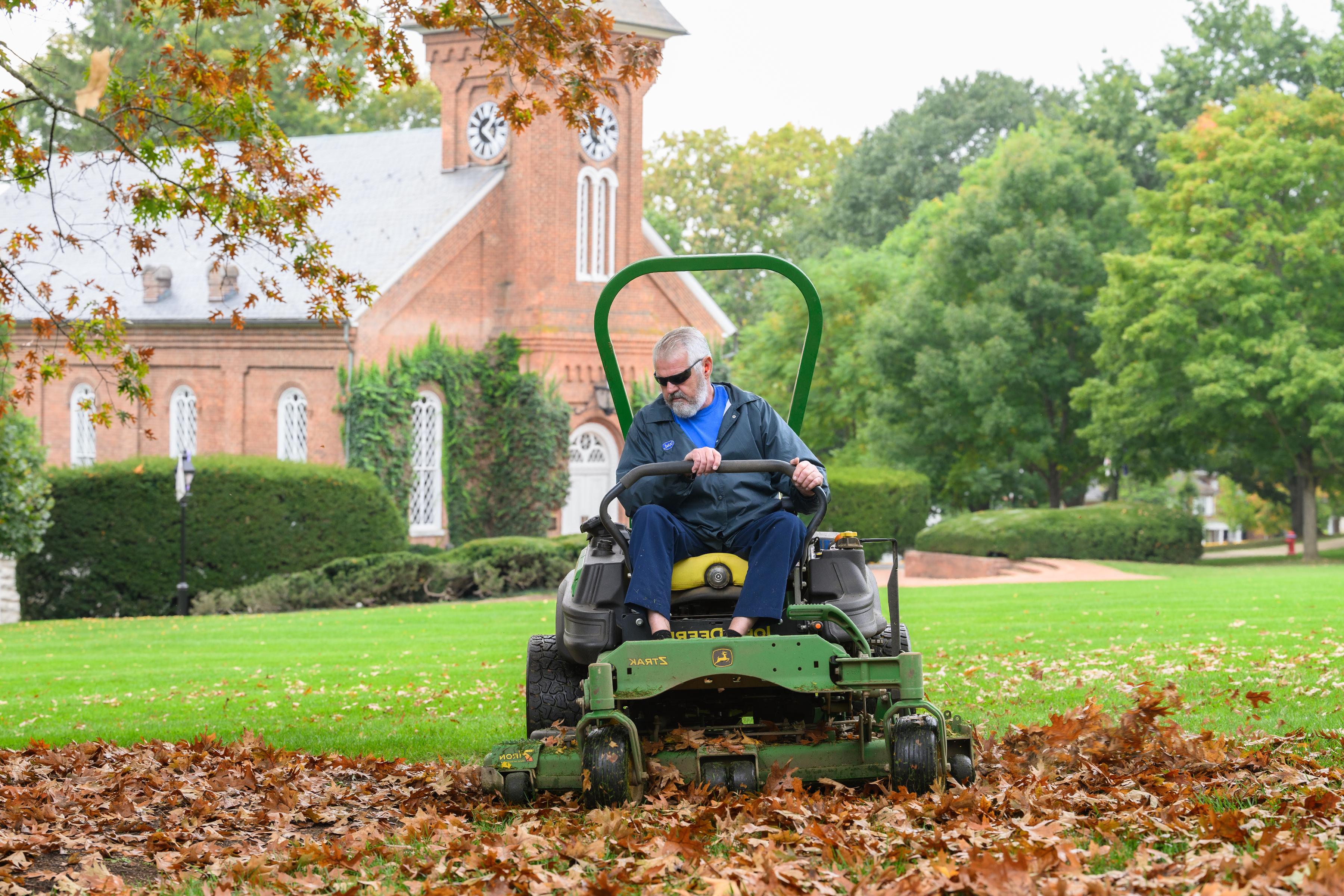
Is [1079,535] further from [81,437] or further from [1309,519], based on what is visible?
[81,437]

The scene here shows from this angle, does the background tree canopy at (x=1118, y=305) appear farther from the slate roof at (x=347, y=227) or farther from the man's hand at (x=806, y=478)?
the man's hand at (x=806, y=478)

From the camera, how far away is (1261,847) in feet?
15.2

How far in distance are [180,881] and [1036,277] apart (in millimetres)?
33254

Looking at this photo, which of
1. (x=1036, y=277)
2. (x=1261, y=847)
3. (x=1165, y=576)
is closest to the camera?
(x=1261, y=847)

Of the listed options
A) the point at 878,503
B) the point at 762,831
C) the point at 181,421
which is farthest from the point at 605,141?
the point at 762,831

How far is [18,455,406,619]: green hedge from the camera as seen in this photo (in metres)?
26.8

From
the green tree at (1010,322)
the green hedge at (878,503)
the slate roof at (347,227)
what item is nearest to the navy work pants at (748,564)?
the slate roof at (347,227)

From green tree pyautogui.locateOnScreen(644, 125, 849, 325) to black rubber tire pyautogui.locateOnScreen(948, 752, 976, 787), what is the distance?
54503mm

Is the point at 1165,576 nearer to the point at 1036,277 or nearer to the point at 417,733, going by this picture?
the point at 1036,277

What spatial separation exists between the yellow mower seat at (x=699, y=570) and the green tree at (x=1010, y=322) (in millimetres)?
30312

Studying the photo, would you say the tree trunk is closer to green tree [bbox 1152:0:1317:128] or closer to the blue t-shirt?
green tree [bbox 1152:0:1317:128]

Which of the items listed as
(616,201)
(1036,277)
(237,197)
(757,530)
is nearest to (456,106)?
(616,201)

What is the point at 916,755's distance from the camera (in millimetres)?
5777

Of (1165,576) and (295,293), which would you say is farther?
(295,293)
